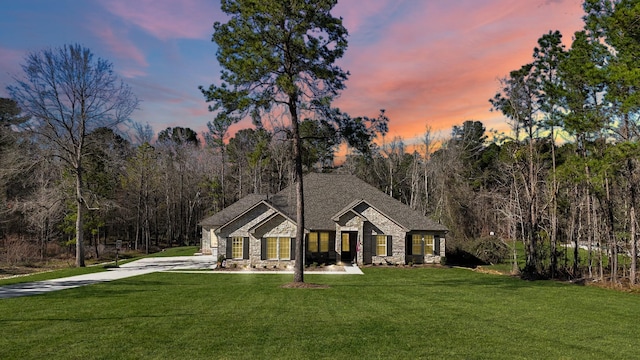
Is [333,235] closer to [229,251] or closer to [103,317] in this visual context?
[229,251]

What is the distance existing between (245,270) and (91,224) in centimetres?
1655

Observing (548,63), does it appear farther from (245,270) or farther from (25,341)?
(25,341)

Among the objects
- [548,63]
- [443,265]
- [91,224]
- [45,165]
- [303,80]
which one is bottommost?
[443,265]

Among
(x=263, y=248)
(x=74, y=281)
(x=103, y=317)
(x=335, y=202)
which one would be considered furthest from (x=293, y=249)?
(x=103, y=317)

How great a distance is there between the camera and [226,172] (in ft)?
212

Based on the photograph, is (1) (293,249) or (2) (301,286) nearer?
(2) (301,286)

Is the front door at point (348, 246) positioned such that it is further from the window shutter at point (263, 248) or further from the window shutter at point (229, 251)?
the window shutter at point (229, 251)

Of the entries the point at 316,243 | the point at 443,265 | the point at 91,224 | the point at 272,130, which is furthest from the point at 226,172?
the point at 272,130

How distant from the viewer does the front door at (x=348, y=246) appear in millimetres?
32297

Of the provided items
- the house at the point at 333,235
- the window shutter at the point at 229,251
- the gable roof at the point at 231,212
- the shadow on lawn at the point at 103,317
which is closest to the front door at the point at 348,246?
the house at the point at 333,235

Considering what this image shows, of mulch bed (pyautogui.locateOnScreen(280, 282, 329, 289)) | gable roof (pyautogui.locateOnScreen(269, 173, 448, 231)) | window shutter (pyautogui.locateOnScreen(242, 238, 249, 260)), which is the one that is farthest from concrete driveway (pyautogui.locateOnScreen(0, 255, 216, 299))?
mulch bed (pyautogui.locateOnScreen(280, 282, 329, 289))

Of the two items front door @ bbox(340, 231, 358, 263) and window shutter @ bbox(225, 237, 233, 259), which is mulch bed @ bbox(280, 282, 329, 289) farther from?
front door @ bbox(340, 231, 358, 263)

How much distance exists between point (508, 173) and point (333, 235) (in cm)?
1279

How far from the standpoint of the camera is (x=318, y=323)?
11.4 m
